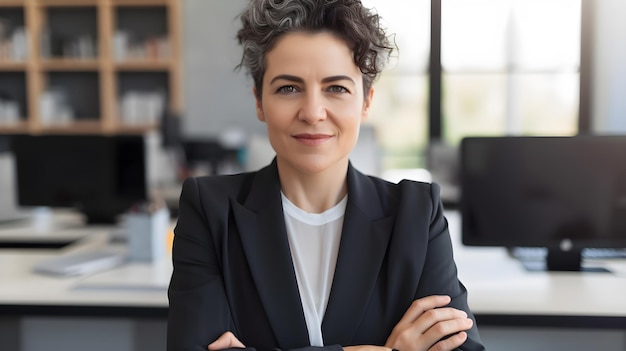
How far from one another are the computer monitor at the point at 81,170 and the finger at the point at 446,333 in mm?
1898

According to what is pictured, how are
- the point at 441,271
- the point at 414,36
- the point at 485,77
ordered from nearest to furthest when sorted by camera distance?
1. the point at 441,271
2. the point at 414,36
3. the point at 485,77

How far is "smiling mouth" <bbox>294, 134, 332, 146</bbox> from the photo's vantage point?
3.82ft

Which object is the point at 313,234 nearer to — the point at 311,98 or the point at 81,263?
the point at 311,98

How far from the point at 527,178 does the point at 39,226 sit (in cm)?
227

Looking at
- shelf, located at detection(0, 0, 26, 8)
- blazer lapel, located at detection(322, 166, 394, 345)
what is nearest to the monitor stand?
blazer lapel, located at detection(322, 166, 394, 345)

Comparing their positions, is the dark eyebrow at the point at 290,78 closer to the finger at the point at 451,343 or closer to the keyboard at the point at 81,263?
the finger at the point at 451,343

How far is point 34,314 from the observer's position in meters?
1.72

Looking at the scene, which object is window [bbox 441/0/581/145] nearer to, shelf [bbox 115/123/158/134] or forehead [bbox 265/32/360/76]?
shelf [bbox 115/123/158/134]

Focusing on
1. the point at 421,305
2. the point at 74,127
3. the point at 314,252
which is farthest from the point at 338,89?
the point at 74,127

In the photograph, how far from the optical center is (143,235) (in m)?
2.11

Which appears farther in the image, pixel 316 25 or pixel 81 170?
pixel 81 170

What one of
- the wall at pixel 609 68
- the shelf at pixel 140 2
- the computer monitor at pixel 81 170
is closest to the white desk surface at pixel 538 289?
the computer monitor at pixel 81 170

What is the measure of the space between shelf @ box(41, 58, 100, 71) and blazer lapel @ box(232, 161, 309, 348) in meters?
5.01

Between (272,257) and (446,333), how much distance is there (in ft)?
1.27
